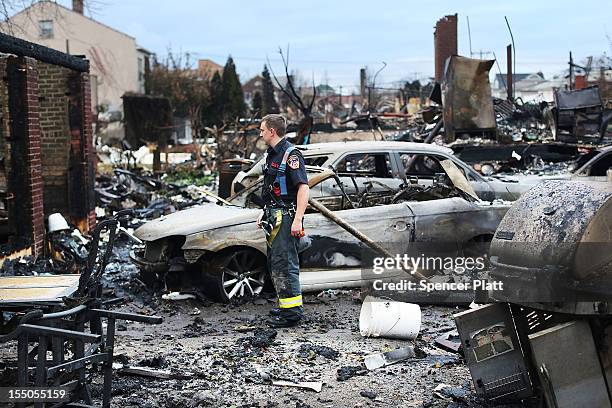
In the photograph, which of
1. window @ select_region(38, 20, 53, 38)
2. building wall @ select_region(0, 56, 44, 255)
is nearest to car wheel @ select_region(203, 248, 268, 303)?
building wall @ select_region(0, 56, 44, 255)

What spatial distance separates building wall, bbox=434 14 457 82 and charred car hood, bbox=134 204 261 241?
Result: 21.7m

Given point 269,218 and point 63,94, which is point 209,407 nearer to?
point 269,218

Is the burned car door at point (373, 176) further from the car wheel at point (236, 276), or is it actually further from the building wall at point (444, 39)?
the building wall at point (444, 39)

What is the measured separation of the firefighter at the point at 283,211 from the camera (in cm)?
637

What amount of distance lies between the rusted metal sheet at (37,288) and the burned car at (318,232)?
2562 mm

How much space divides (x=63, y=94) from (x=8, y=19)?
4.47ft

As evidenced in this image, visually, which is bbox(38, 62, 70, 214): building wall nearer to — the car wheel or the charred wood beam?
the charred wood beam

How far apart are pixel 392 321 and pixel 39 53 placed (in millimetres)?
6444

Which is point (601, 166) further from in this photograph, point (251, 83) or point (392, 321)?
point (251, 83)

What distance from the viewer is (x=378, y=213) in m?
7.61

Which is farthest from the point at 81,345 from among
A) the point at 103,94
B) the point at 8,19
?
the point at 103,94

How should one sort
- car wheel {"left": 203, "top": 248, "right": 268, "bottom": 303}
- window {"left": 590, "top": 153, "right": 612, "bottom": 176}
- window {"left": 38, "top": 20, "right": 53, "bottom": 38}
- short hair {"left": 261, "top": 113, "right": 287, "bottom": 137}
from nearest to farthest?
short hair {"left": 261, "top": 113, "right": 287, "bottom": 137} → car wheel {"left": 203, "top": 248, "right": 268, "bottom": 303} → window {"left": 590, "top": 153, "right": 612, "bottom": 176} → window {"left": 38, "top": 20, "right": 53, "bottom": 38}

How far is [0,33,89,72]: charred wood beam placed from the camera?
8512 mm

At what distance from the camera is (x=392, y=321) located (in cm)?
588
